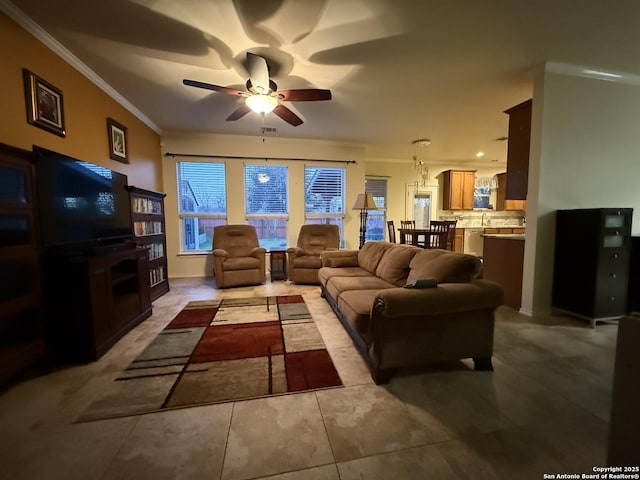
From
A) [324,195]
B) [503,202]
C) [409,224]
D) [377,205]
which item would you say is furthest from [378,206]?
[503,202]

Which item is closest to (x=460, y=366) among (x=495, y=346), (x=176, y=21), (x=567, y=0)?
(x=495, y=346)

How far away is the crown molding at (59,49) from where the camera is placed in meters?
1.91

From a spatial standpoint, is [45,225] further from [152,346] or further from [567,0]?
[567,0]

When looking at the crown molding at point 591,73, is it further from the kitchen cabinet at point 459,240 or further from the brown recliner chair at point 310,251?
the kitchen cabinet at point 459,240

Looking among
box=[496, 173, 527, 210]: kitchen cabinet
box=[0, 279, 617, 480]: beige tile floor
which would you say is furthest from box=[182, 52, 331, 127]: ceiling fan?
box=[496, 173, 527, 210]: kitchen cabinet

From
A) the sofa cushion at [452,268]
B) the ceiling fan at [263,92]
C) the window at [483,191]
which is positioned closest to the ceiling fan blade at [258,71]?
the ceiling fan at [263,92]

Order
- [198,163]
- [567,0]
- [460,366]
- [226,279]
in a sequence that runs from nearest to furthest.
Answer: [567,0] < [460,366] < [226,279] < [198,163]

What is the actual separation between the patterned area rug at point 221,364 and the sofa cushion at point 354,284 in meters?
0.45

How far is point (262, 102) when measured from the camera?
2.63 metres

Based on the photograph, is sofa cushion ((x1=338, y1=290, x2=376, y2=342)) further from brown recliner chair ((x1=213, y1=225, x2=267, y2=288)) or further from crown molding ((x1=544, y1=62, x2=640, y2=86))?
crown molding ((x1=544, y1=62, x2=640, y2=86))

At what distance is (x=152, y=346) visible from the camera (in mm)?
2287

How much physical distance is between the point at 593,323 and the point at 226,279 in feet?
14.7

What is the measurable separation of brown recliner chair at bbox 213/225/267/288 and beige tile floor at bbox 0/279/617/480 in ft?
7.00

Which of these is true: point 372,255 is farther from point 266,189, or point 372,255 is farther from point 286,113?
point 266,189
